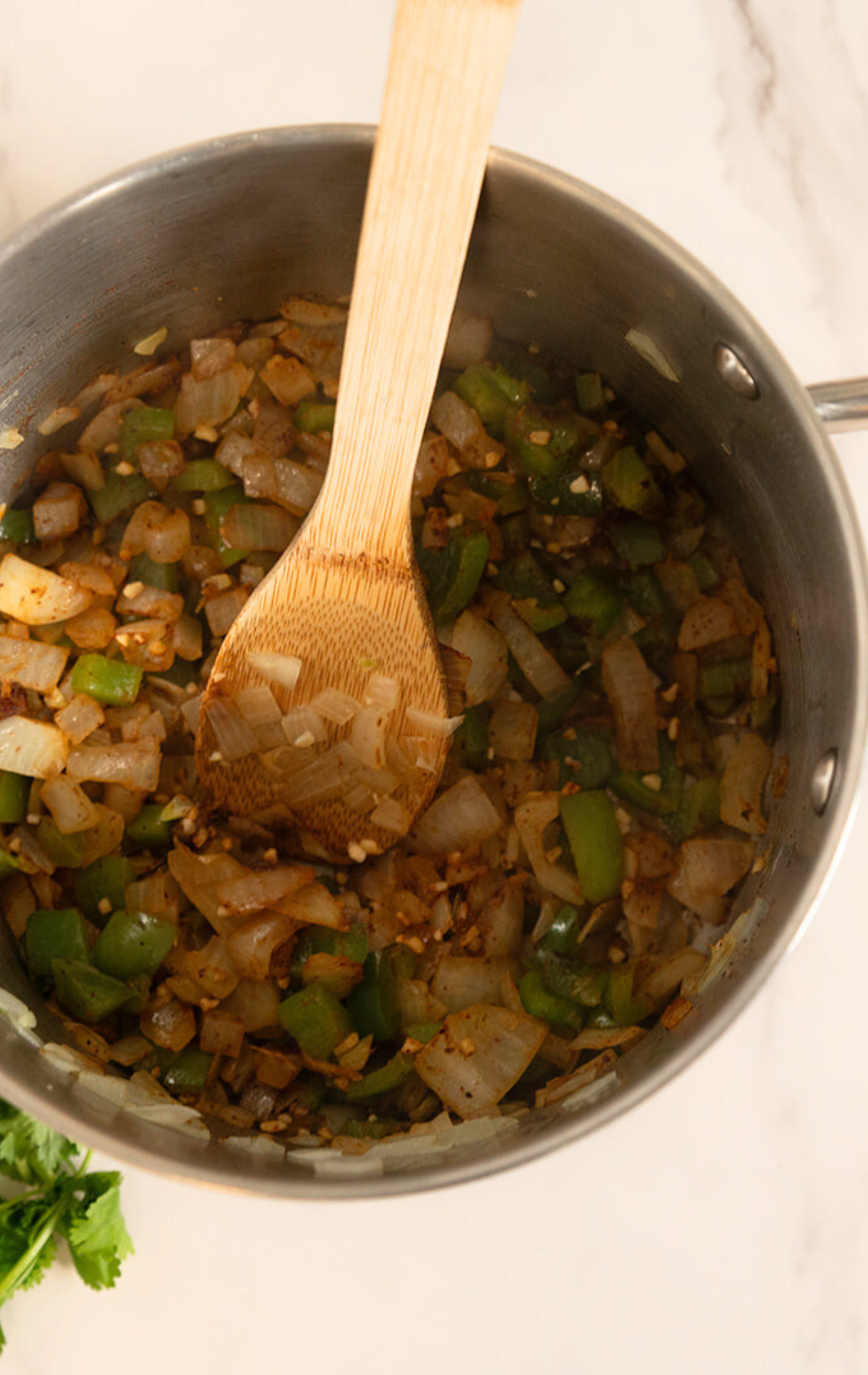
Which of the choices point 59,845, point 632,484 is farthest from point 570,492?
point 59,845

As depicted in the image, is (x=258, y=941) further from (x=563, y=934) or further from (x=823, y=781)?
(x=823, y=781)

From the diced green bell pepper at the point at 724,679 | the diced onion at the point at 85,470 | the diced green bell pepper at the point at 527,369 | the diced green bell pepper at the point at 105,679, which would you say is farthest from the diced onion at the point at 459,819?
the diced onion at the point at 85,470

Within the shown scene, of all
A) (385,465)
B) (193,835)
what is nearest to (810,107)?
(385,465)

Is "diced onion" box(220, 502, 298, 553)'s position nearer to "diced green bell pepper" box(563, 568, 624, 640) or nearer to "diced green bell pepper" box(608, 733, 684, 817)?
"diced green bell pepper" box(563, 568, 624, 640)

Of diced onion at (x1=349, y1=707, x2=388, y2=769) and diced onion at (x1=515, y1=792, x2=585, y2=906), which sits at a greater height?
diced onion at (x1=349, y1=707, x2=388, y2=769)

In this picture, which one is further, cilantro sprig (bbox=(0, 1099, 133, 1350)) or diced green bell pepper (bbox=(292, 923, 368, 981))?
diced green bell pepper (bbox=(292, 923, 368, 981))

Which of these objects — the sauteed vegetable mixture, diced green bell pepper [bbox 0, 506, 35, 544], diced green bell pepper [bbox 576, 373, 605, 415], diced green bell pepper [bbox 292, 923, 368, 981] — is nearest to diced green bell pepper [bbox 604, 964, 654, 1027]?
the sauteed vegetable mixture

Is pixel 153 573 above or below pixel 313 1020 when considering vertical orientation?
above

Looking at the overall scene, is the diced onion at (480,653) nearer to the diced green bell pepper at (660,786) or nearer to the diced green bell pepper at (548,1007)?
the diced green bell pepper at (660,786)
